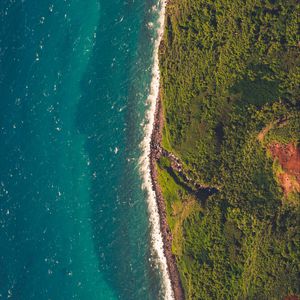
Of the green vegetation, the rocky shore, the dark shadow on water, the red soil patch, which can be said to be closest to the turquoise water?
the dark shadow on water

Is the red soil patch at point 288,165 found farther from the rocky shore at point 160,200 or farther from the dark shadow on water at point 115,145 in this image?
the dark shadow on water at point 115,145

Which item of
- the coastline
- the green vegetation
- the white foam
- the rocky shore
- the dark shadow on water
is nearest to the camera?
the green vegetation

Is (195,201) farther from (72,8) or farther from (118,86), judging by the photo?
(72,8)

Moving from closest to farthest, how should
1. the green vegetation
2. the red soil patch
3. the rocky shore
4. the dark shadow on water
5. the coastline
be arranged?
the red soil patch, the green vegetation, the rocky shore, the coastline, the dark shadow on water

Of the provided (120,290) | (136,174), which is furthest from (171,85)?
(120,290)

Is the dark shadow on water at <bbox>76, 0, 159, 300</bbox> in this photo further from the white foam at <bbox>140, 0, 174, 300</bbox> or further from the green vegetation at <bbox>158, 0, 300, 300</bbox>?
the green vegetation at <bbox>158, 0, 300, 300</bbox>

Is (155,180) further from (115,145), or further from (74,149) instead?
(74,149)
